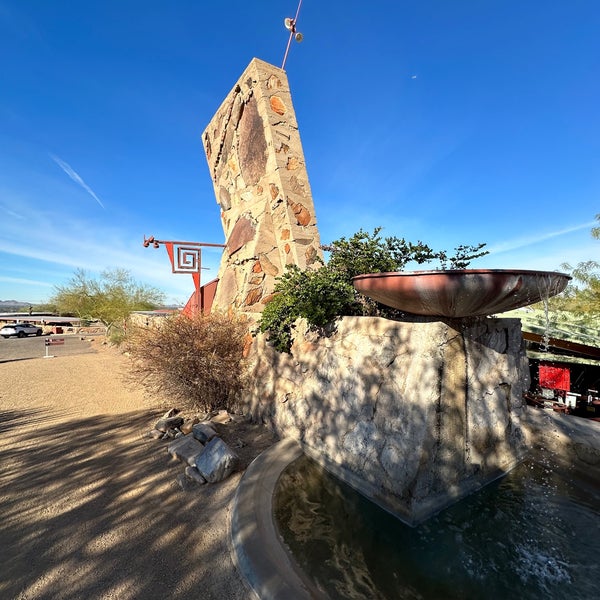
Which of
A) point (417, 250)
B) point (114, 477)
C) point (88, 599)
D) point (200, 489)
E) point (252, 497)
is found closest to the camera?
point (88, 599)

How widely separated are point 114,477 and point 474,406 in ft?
12.9

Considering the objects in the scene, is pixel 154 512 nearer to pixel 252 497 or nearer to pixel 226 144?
pixel 252 497

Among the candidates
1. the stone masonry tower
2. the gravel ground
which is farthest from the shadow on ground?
the stone masonry tower

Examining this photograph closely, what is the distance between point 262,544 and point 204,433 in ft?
6.40

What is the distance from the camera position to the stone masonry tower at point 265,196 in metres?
5.18

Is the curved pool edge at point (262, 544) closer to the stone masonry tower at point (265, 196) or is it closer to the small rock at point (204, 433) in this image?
the small rock at point (204, 433)

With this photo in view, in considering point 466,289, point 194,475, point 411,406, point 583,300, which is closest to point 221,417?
point 194,475

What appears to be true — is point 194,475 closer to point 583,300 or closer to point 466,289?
point 466,289

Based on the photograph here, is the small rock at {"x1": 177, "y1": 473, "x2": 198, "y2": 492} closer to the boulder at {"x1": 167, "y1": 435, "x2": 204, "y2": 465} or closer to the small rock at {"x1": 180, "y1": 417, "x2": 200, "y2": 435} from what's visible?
the boulder at {"x1": 167, "y1": 435, "x2": 204, "y2": 465}

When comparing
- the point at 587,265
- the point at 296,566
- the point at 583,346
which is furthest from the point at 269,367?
the point at 587,265

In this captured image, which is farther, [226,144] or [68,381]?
Result: [68,381]

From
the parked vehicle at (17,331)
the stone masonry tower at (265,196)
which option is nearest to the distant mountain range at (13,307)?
the parked vehicle at (17,331)

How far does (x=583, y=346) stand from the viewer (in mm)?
5582

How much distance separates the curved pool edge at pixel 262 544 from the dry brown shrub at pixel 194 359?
1930 millimetres
